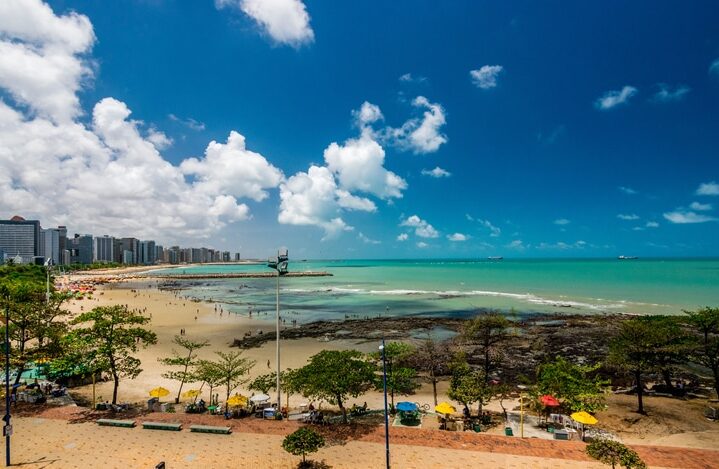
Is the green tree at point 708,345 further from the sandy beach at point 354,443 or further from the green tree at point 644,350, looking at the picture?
the sandy beach at point 354,443

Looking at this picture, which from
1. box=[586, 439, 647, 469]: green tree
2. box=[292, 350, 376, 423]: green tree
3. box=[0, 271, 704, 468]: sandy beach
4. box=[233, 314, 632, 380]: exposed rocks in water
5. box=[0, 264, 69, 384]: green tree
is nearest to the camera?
box=[586, 439, 647, 469]: green tree

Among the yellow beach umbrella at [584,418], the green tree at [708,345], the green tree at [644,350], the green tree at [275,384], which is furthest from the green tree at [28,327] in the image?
the green tree at [708,345]

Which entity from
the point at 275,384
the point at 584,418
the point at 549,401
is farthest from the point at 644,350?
the point at 275,384

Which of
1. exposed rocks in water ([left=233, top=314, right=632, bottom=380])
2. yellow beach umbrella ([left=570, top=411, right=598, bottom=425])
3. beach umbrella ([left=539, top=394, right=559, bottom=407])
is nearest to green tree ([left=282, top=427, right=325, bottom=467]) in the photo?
yellow beach umbrella ([left=570, top=411, right=598, bottom=425])

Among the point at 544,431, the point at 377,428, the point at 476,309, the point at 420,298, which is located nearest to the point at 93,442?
the point at 377,428

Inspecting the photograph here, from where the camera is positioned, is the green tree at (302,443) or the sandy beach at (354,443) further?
the sandy beach at (354,443)

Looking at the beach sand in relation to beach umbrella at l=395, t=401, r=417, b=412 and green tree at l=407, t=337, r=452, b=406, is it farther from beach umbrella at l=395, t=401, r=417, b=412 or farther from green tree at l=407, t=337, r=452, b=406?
beach umbrella at l=395, t=401, r=417, b=412
